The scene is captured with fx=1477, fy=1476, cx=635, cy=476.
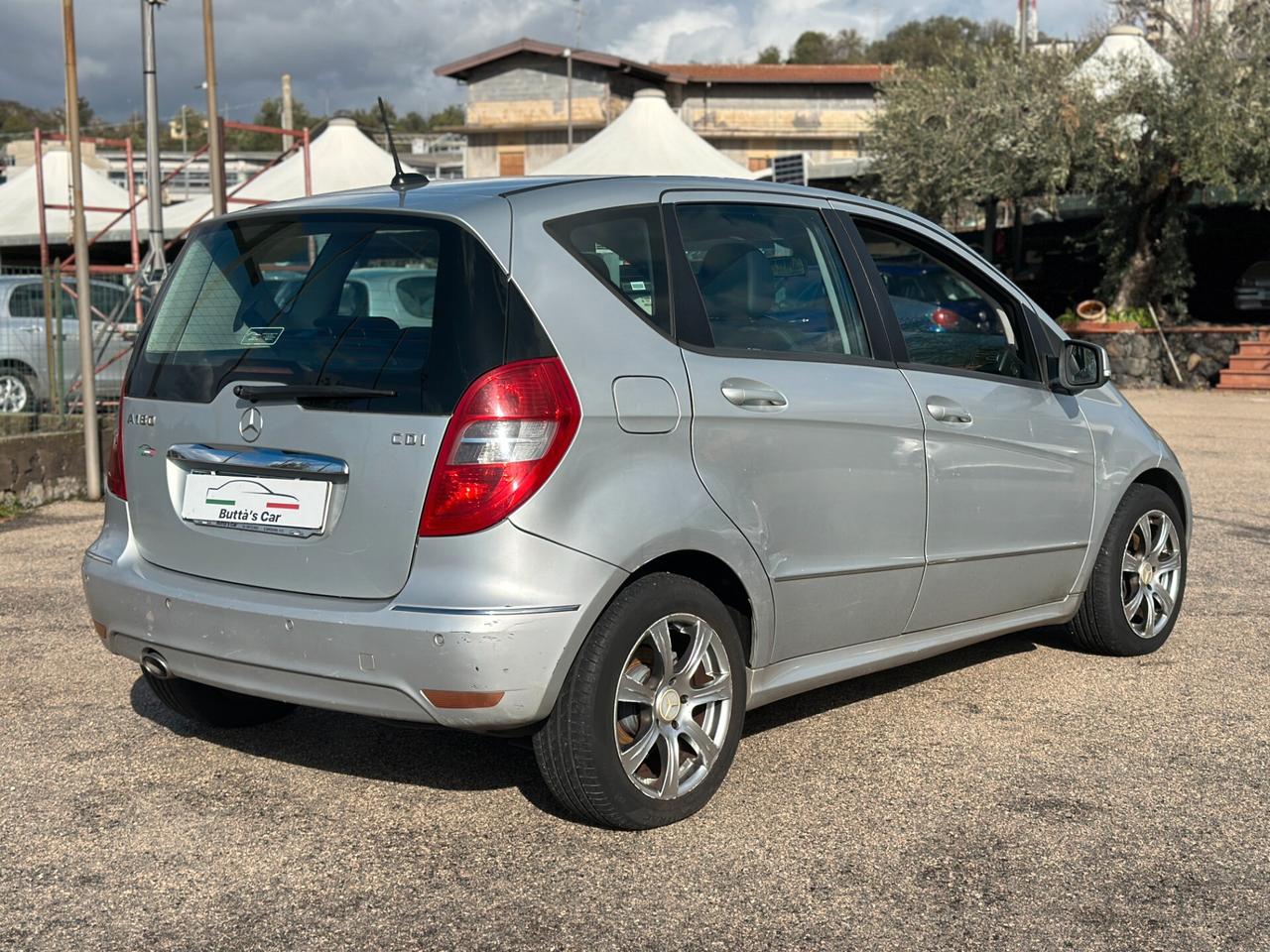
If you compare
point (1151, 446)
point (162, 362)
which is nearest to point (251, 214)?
point (162, 362)

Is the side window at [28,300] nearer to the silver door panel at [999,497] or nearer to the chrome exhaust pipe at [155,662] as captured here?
the chrome exhaust pipe at [155,662]

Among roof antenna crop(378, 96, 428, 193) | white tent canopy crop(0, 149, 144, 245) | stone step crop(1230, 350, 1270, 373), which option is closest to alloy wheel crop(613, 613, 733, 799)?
roof antenna crop(378, 96, 428, 193)

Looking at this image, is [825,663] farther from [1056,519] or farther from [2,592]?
[2,592]

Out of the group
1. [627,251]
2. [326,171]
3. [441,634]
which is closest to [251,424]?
[441,634]

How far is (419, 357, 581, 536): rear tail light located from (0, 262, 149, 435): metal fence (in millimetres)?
7434

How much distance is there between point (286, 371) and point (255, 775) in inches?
51.6

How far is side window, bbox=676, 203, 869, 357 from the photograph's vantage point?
4.18 metres

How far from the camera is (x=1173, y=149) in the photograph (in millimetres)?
21641

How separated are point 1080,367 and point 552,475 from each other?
2665 mm

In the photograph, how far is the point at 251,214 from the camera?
13.8ft

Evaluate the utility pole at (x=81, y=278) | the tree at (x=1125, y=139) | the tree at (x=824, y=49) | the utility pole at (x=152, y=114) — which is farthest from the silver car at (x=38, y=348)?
the tree at (x=824, y=49)

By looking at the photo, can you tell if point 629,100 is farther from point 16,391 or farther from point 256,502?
point 256,502

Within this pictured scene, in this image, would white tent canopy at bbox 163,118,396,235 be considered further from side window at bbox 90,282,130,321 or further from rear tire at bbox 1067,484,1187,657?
rear tire at bbox 1067,484,1187,657

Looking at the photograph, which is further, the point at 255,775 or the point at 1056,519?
the point at 1056,519
